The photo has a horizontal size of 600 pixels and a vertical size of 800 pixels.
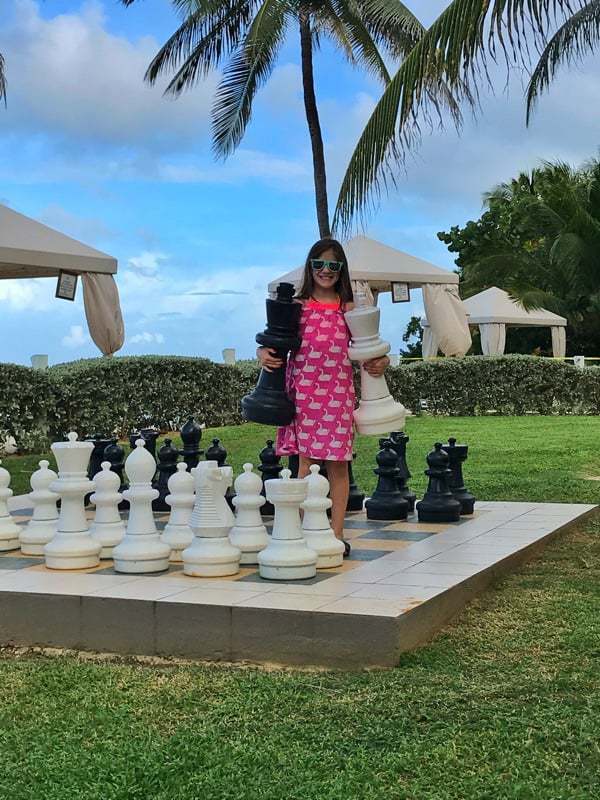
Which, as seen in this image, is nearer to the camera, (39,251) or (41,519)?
(41,519)

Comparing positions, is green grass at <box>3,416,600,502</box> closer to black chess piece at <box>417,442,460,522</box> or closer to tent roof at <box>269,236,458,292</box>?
black chess piece at <box>417,442,460,522</box>

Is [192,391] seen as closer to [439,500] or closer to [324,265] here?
[439,500]

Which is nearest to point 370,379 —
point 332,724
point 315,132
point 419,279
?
point 332,724

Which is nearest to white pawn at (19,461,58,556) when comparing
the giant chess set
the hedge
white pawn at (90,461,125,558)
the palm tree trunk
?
the giant chess set

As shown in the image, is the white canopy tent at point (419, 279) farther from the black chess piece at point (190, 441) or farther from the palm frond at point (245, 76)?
the black chess piece at point (190, 441)

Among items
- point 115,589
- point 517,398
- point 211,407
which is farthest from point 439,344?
point 115,589

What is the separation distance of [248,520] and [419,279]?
13044mm

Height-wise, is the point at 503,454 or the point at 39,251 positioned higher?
the point at 39,251

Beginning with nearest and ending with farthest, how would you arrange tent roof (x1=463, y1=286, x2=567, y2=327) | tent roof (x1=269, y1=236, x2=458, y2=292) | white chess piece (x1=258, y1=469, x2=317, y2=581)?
white chess piece (x1=258, y1=469, x2=317, y2=581)
tent roof (x1=269, y1=236, x2=458, y2=292)
tent roof (x1=463, y1=286, x2=567, y2=327)

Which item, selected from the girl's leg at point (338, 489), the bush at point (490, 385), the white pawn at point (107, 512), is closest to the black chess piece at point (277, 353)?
the girl's leg at point (338, 489)

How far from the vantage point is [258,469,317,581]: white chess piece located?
4.08 m

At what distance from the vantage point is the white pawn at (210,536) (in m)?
4.18

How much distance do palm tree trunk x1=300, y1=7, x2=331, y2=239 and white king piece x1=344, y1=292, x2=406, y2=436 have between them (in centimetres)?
1218

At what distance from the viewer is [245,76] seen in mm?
17219
